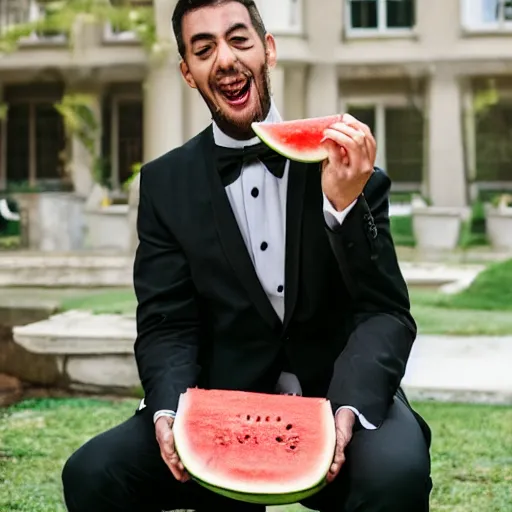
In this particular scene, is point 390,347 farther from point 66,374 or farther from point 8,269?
point 8,269

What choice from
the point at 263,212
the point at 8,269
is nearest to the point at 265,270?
the point at 263,212

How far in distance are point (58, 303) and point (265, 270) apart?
3882 mm

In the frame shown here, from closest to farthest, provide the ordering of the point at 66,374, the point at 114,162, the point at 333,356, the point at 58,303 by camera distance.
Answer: the point at 333,356
the point at 66,374
the point at 58,303
the point at 114,162

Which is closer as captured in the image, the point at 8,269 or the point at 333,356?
the point at 333,356

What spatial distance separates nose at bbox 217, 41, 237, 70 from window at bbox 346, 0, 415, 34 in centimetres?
519

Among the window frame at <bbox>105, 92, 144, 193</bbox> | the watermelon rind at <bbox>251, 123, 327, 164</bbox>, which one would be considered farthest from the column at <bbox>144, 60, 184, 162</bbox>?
the watermelon rind at <bbox>251, 123, 327, 164</bbox>

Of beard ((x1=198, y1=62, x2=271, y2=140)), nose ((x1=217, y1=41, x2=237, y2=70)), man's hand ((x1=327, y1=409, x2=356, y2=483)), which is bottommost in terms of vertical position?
man's hand ((x1=327, y1=409, x2=356, y2=483))

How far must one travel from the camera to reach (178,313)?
4.50 ft

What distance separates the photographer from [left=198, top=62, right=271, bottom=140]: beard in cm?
133

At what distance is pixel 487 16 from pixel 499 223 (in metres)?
1.41

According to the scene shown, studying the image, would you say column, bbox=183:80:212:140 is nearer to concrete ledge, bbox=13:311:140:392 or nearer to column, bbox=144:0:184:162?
column, bbox=144:0:184:162

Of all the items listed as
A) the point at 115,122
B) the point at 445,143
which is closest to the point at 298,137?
the point at 115,122

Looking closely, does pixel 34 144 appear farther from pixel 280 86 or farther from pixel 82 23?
pixel 280 86

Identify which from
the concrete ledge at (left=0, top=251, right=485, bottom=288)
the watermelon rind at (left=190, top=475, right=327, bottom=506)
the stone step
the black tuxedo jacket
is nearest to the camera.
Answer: the watermelon rind at (left=190, top=475, right=327, bottom=506)
